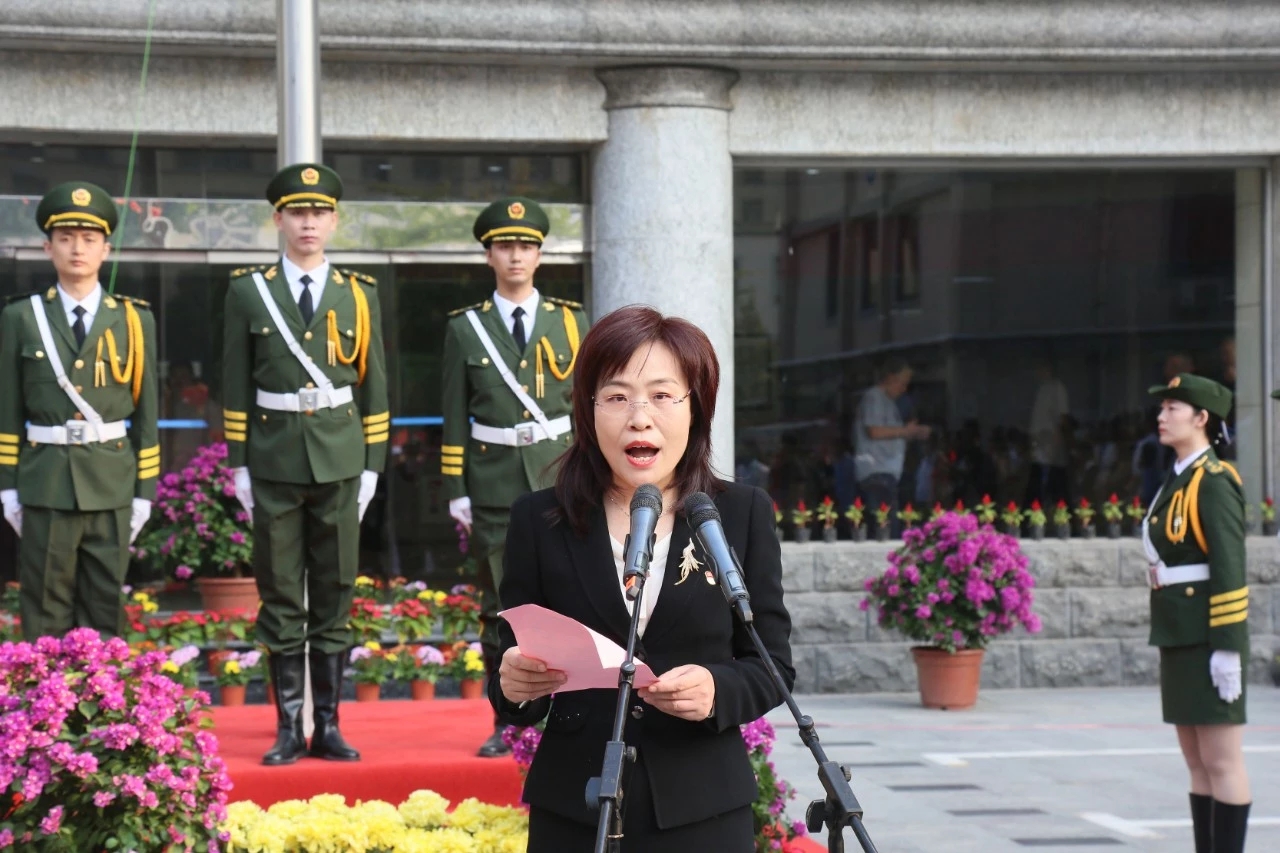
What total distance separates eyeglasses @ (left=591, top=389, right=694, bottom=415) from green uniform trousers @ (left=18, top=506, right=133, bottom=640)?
409 cm

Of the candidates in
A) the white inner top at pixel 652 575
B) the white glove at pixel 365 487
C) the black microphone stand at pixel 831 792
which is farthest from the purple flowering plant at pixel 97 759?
the black microphone stand at pixel 831 792

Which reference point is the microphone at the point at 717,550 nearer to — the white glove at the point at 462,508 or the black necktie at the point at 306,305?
the black necktie at the point at 306,305

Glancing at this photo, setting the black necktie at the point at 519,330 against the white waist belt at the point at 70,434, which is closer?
the white waist belt at the point at 70,434

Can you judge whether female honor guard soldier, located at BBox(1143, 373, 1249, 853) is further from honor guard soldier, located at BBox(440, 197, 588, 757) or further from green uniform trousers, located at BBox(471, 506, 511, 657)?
green uniform trousers, located at BBox(471, 506, 511, 657)

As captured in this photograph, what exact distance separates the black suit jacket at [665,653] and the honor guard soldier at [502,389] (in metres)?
3.42

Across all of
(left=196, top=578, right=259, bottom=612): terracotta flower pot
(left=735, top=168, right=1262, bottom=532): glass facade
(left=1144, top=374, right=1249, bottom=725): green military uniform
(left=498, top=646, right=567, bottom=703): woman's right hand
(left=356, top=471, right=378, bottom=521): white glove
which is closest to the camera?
(left=498, top=646, right=567, bottom=703): woman's right hand

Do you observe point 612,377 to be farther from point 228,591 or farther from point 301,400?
point 228,591

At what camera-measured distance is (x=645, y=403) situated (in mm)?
3113

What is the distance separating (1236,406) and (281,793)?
345 inches

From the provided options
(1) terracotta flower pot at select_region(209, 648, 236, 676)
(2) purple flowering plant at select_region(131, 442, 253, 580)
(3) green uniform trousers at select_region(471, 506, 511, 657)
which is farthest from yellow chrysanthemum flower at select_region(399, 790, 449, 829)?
(2) purple flowering plant at select_region(131, 442, 253, 580)

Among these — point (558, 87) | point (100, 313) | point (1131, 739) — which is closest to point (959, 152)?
point (558, 87)

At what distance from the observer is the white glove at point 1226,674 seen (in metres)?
6.27

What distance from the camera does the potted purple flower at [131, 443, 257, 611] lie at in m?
10.3

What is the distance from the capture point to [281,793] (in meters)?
5.97
